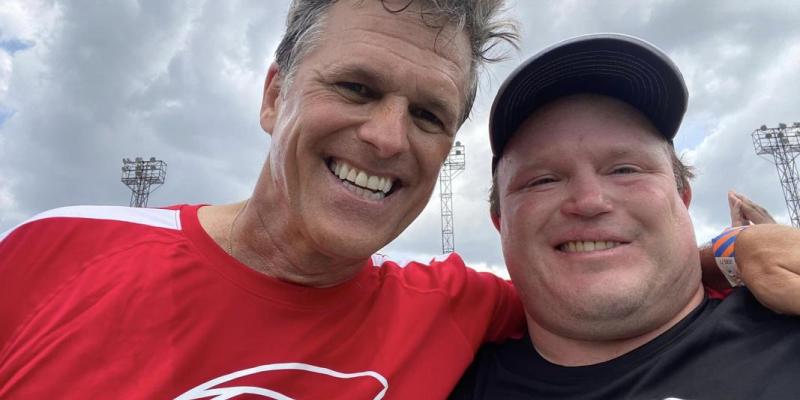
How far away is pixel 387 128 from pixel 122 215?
1.02m

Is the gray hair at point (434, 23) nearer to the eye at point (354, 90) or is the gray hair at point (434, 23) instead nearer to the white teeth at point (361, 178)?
the eye at point (354, 90)

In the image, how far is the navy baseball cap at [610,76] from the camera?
2008 mm

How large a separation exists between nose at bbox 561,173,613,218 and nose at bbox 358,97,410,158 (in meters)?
0.77

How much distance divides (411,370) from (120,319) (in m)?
1.04

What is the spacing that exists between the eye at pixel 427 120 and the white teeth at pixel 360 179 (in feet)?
0.79

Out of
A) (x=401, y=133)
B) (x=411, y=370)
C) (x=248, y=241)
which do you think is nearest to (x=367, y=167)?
(x=401, y=133)

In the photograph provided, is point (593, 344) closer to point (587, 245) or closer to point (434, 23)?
point (587, 245)

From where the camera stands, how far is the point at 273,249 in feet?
5.82

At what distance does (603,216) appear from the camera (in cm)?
190

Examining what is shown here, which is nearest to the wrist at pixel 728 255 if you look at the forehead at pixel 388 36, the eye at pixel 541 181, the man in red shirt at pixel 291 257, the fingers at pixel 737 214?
the fingers at pixel 737 214

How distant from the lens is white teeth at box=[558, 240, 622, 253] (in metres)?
1.91

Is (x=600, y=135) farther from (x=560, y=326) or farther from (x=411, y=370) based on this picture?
(x=411, y=370)

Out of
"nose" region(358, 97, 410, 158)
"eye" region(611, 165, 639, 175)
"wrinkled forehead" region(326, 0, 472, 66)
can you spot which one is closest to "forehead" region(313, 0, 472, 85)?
"wrinkled forehead" region(326, 0, 472, 66)

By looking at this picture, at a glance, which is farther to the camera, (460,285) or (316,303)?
(460,285)
